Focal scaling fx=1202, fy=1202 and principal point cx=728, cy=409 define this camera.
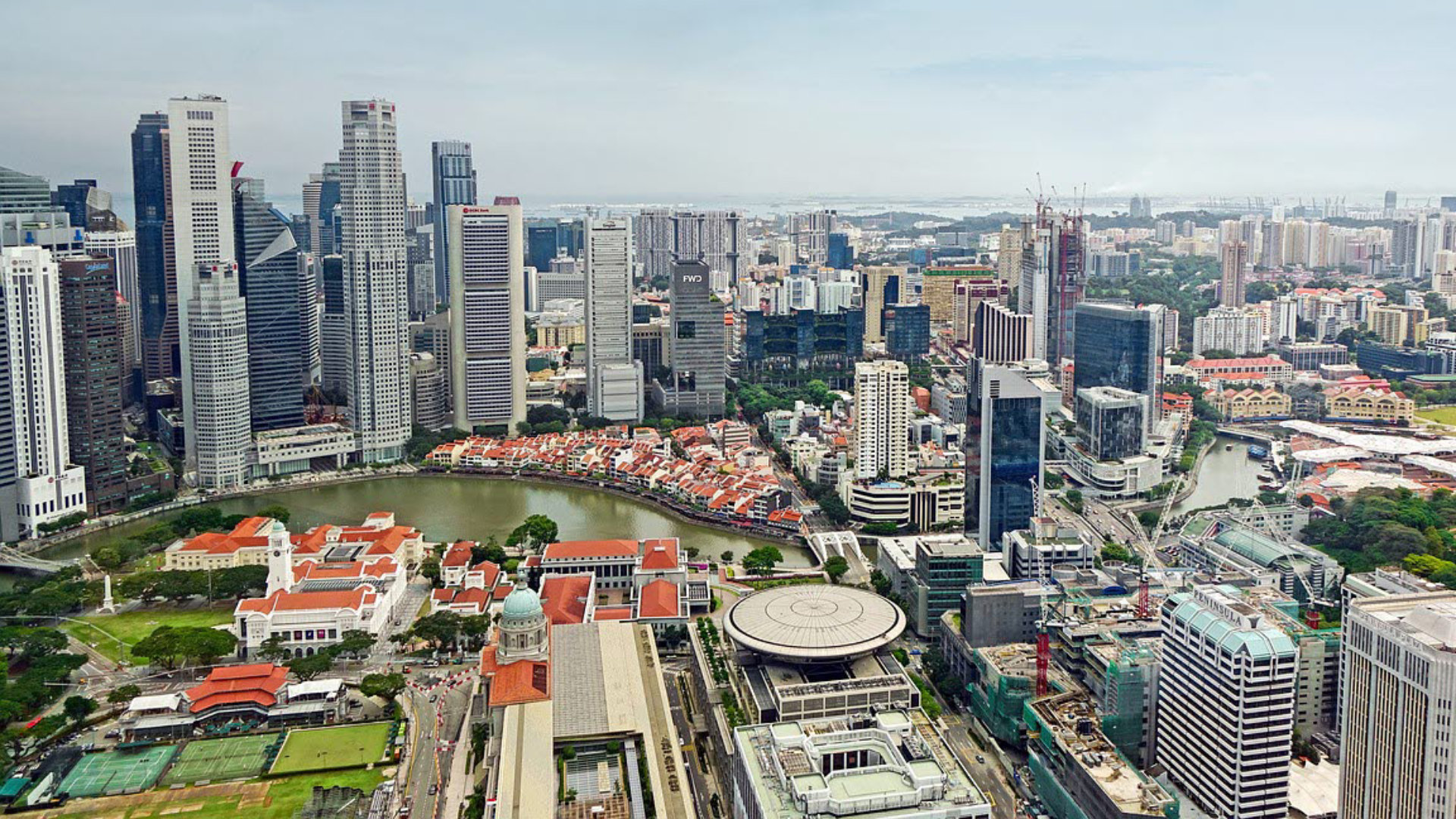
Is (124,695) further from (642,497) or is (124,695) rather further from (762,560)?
(642,497)

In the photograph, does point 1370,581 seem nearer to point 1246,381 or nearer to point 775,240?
point 1246,381

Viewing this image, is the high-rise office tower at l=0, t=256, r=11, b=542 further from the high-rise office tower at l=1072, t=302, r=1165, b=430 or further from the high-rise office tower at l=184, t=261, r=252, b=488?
the high-rise office tower at l=1072, t=302, r=1165, b=430

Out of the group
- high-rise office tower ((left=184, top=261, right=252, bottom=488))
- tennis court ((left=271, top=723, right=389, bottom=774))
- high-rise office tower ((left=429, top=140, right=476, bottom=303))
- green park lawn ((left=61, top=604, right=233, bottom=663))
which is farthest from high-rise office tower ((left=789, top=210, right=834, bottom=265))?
tennis court ((left=271, top=723, right=389, bottom=774))

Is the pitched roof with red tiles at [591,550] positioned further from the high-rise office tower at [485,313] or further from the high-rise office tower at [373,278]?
the high-rise office tower at [485,313]

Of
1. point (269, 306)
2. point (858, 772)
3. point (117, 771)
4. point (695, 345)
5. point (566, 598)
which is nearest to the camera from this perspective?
point (858, 772)

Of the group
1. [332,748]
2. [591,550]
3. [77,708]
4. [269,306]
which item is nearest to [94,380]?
[269,306]

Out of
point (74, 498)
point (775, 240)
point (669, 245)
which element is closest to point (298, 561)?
point (74, 498)

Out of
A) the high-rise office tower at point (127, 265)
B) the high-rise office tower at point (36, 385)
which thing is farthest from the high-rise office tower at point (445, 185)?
the high-rise office tower at point (36, 385)
